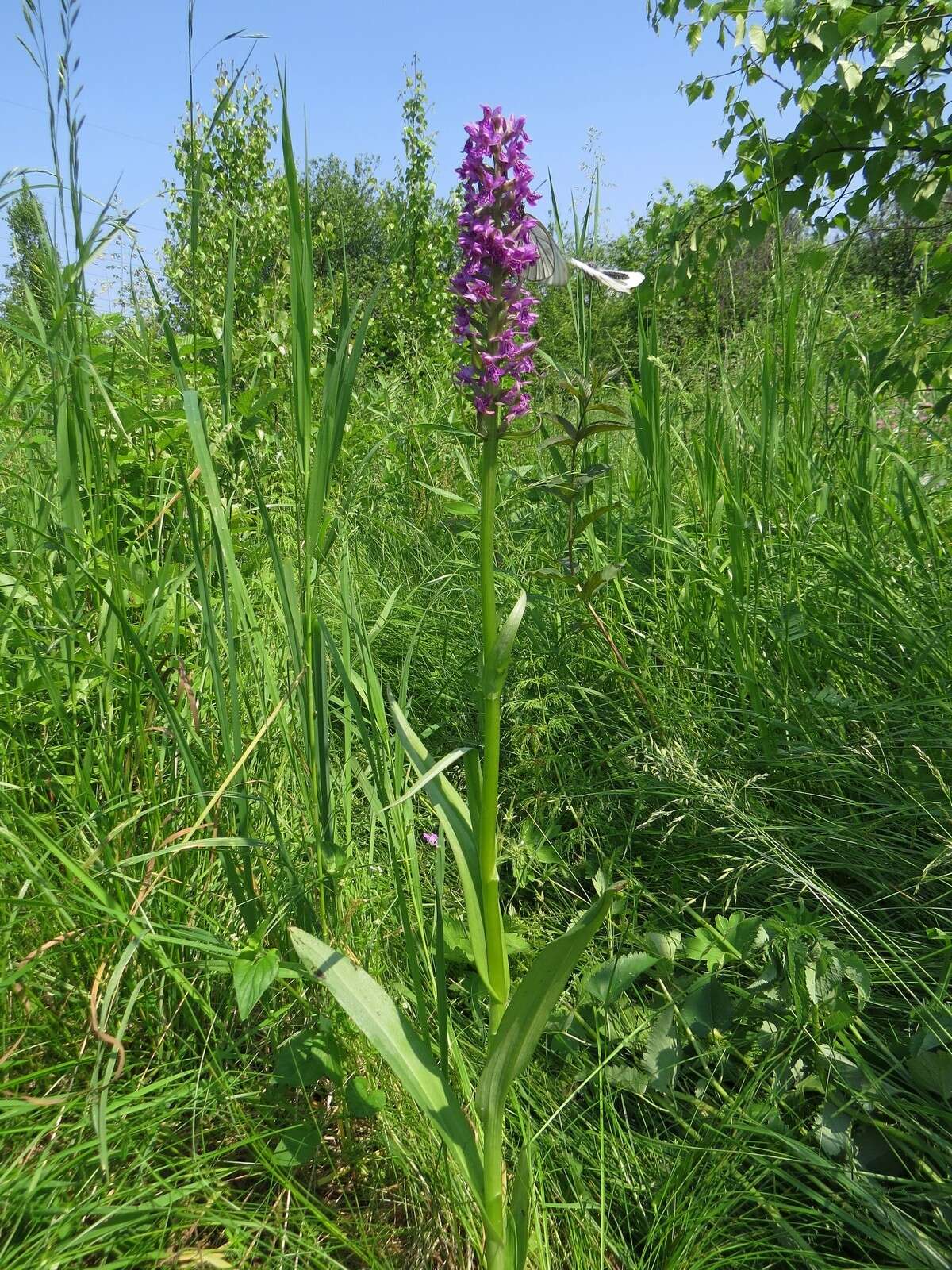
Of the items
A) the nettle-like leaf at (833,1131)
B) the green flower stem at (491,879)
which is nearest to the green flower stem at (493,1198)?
the green flower stem at (491,879)

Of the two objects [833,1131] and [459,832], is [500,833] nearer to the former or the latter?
[459,832]

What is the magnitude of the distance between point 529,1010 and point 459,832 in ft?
0.85

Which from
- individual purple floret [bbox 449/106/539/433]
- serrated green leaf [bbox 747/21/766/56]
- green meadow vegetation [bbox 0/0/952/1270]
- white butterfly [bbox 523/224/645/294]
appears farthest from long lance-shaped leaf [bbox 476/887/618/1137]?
serrated green leaf [bbox 747/21/766/56]

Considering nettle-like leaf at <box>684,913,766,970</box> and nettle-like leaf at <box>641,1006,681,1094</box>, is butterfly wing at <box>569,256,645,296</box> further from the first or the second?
nettle-like leaf at <box>641,1006,681,1094</box>

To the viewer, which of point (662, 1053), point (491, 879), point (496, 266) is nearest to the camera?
point (491, 879)

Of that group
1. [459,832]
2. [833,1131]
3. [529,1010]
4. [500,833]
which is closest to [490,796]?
[459,832]

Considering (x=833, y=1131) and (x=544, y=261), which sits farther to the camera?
(x=544, y=261)

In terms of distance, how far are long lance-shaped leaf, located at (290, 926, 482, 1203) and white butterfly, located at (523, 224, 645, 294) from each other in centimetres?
98

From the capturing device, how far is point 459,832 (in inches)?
48.6

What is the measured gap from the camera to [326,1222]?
3.65ft

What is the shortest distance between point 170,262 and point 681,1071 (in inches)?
221

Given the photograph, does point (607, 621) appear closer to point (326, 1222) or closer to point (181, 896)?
point (181, 896)

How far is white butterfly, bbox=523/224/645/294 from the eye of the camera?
4.49 feet

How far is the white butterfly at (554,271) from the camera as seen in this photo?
1.37 meters
